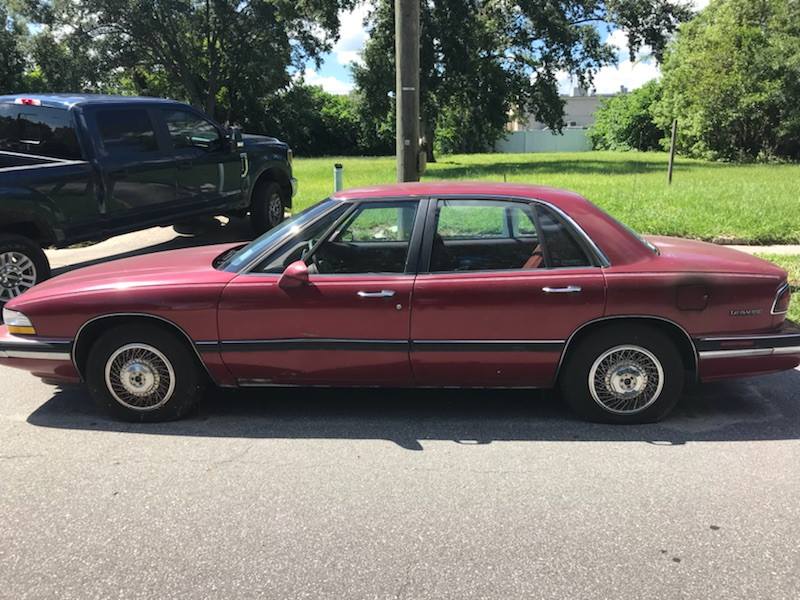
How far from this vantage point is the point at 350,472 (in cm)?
363

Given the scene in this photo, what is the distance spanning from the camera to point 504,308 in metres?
4.00

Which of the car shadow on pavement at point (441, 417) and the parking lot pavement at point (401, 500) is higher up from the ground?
the parking lot pavement at point (401, 500)

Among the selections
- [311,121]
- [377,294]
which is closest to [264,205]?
[377,294]

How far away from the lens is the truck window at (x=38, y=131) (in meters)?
7.67

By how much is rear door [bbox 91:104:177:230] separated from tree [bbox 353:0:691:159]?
2040cm

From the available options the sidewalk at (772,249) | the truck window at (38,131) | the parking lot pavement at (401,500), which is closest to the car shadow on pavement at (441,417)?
the parking lot pavement at (401,500)

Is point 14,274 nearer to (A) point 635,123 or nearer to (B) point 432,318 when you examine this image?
(B) point 432,318

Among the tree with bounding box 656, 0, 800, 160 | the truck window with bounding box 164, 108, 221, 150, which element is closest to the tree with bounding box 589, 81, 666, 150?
the tree with bounding box 656, 0, 800, 160

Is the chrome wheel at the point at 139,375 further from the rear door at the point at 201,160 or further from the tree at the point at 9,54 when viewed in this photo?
the tree at the point at 9,54

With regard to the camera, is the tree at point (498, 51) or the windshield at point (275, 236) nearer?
the windshield at point (275, 236)

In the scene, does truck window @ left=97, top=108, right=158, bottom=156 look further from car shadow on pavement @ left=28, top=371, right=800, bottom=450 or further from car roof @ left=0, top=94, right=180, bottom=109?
car shadow on pavement @ left=28, top=371, right=800, bottom=450

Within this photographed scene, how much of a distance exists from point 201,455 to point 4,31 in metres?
40.0

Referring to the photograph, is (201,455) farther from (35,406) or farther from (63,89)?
(63,89)

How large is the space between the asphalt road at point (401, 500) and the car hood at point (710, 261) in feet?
3.07
